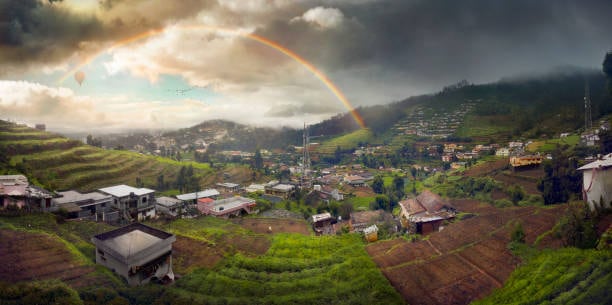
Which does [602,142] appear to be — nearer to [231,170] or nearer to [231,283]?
[231,283]

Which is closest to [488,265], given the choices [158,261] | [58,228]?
[158,261]

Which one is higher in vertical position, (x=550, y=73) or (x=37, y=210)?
(x=550, y=73)

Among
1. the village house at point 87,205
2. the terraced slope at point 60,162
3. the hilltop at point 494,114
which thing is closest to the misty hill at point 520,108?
the hilltop at point 494,114

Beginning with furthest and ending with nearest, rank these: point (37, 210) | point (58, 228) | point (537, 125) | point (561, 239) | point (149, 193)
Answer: point (149, 193)
point (537, 125)
point (37, 210)
point (58, 228)
point (561, 239)

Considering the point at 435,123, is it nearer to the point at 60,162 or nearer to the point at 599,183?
the point at 599,183

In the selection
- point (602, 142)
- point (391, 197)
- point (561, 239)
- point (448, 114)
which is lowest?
point (391, 197)

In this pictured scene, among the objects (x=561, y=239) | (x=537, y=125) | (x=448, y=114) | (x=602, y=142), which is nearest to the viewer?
(x=561, y=239)
